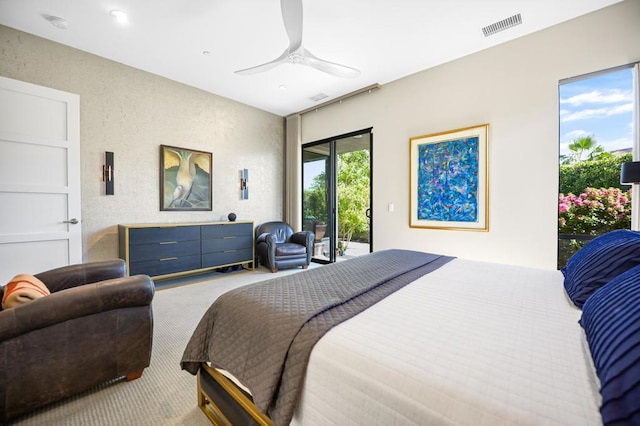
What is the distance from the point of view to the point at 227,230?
4391 mm

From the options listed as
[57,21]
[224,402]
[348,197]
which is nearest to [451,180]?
[348,197]

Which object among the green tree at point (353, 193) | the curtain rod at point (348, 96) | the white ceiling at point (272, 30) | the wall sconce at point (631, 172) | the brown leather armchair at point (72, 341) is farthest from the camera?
the green tree at point (353, 193)

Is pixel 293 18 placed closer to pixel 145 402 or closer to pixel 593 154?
pixel 145 402

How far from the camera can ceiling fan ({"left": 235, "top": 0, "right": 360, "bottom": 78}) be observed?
86.4 inches

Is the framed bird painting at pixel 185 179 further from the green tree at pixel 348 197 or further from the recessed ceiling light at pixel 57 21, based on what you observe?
the green tree at pixel 348 197

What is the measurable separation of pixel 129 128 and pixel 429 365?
4.52 meters

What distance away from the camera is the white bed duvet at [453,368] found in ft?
2.11

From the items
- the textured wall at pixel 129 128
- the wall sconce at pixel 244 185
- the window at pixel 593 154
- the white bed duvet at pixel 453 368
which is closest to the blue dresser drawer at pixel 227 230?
the textured wall at pixel 129 128

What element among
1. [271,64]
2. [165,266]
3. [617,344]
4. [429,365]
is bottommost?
[165,266]

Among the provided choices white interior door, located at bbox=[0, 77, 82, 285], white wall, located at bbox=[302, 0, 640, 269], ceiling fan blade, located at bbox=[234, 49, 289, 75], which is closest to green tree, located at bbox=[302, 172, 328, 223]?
white wall, located at bbox=[302, 0, 640, 269]

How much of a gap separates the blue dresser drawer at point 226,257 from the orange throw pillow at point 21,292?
2.53 meters

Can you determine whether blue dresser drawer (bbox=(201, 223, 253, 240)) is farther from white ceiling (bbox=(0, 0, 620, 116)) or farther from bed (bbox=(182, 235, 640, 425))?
bed (bbox=(182, 235, 640, 425))

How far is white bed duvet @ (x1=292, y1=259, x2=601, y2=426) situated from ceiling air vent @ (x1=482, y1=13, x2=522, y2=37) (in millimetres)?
2976

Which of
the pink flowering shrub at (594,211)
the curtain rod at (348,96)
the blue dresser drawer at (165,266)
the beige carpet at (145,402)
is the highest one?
the curtain rod at (348,96)
